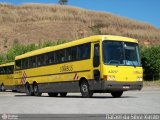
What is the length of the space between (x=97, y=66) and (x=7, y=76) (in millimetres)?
27614

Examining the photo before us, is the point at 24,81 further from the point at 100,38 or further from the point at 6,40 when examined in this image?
the point at 6,40

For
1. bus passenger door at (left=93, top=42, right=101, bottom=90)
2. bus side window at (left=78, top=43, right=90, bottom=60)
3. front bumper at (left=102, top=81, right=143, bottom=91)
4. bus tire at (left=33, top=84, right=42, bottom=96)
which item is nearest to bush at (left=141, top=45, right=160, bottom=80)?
bus tire at (left=33, top=84, right=42, bottom=96)

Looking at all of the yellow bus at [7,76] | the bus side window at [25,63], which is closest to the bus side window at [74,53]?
the bus side window at [25,63]

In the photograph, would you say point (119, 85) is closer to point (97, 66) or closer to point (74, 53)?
point (97, 66)

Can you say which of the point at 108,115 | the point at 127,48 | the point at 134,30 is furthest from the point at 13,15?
the point at 108,115

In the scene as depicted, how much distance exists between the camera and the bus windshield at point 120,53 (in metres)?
23.2

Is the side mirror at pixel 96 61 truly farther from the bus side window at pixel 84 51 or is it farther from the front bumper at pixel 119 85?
the front bumper at pixel 119 85

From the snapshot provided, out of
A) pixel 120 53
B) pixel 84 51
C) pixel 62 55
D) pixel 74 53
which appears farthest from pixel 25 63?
pixel 120 53

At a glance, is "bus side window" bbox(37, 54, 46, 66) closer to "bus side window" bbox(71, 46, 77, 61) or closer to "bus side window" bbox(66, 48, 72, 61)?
"bus side window" bbox(66, 48, 72, 61)

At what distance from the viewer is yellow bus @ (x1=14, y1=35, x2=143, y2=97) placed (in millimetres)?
23156

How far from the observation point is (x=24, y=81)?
1358 inches

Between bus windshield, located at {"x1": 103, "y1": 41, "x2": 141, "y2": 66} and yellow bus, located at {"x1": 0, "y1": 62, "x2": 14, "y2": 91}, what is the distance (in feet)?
82.4

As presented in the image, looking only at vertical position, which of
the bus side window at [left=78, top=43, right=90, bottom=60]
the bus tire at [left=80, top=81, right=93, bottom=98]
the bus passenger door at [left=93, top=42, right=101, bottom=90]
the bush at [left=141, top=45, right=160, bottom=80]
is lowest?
the bus tire at [left=80, top=81, right=93, bottom=98]

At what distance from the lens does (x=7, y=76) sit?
49594 mm
